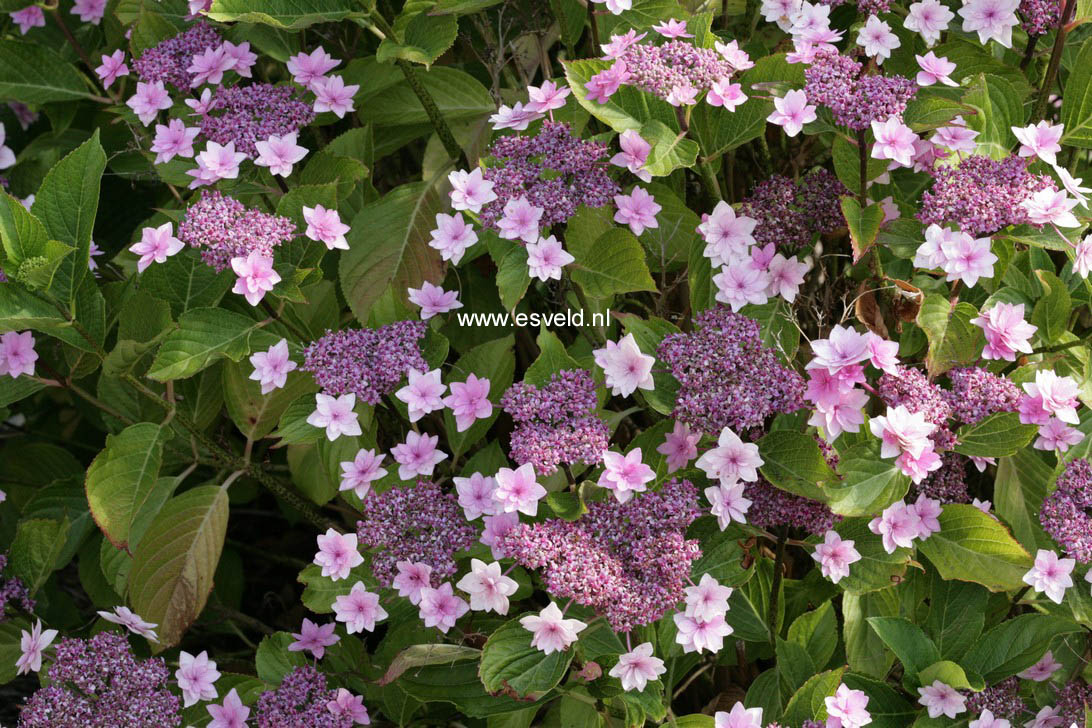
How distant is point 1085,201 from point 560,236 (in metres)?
0.61

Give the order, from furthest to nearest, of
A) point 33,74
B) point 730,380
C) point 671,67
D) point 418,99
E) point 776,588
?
point 33,74 < point 418,99 < point 776,588 < point 671,67 < point 730,380

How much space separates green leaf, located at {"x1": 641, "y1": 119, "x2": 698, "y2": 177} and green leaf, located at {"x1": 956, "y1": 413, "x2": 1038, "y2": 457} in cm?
43

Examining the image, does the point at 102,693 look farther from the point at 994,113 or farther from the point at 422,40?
the point at 994,113

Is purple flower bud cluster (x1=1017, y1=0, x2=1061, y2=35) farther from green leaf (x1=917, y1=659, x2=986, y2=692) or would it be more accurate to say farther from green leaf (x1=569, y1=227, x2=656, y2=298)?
green leaf (x1=917, y1=659, x2=986, y2=692)

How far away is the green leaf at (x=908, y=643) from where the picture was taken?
133cm

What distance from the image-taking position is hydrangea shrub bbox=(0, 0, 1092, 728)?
1216 millimetres

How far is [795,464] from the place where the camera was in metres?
Answer: 1.21

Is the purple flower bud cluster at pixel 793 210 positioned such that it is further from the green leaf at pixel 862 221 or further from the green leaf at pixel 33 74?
the green leaf at pixel 33 74

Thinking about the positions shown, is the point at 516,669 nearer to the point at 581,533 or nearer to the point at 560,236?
the point at 581,533

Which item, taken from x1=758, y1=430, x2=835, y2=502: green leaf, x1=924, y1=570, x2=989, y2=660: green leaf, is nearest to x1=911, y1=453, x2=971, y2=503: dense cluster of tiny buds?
x1=924, y1=570, x2=989, y2=660: green leaf

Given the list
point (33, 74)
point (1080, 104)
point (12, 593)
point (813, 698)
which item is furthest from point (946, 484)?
point (33, 74)

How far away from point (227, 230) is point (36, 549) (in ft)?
2.00

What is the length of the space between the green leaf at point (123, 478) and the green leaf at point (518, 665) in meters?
0.55

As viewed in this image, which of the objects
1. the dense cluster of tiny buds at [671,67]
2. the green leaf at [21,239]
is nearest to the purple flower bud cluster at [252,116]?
the green leaf at [21,239]
